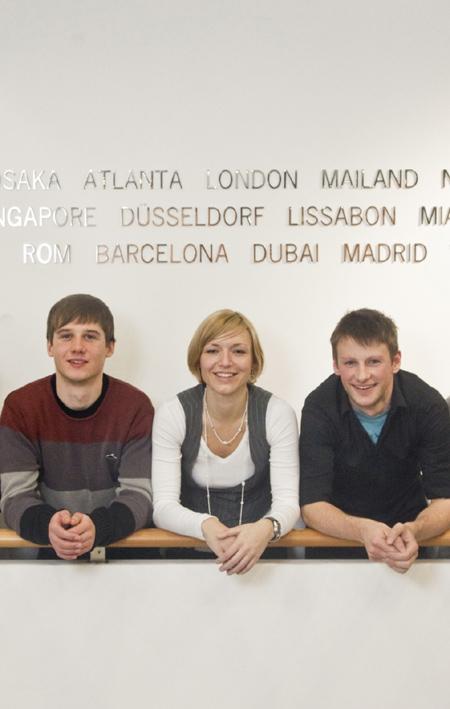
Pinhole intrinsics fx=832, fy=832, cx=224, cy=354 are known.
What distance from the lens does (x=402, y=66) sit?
3289mm

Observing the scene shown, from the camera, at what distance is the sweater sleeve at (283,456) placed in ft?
7.68

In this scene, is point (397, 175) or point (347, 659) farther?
point (397, 175)

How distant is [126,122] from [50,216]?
18.9 inches

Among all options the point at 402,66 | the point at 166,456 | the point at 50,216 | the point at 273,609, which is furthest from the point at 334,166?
the point at 273,609

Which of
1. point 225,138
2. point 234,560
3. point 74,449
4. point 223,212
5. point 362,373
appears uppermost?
point 225,138

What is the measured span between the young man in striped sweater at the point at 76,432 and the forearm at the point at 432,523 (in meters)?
0.74

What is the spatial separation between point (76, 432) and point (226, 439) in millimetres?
454

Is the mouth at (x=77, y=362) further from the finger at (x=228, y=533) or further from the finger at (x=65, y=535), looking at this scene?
the finger at (x=228, y=533)

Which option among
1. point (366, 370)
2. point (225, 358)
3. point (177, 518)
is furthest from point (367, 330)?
point (177, 518)

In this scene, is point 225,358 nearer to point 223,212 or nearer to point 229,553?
point 229,553

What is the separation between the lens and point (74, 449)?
2514 millimetres

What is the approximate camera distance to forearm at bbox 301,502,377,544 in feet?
6.92

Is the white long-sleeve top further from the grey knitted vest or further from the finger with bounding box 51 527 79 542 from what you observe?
the finger with bounding box 51 527 79 542

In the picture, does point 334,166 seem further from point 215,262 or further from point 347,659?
point 347,659
